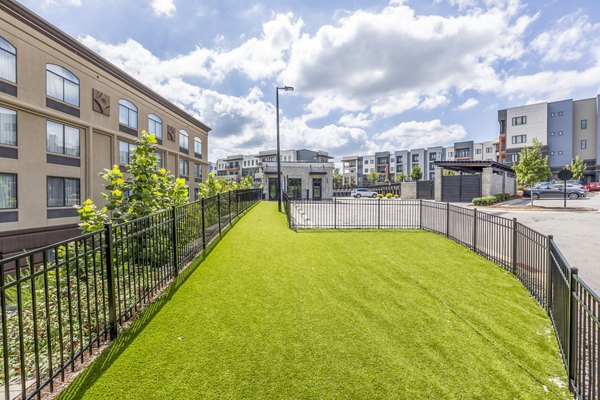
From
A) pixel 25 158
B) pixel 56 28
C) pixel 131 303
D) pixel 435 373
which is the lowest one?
pixel 435 373

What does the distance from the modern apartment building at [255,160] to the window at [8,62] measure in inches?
1928

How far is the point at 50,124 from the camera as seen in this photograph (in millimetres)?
19031

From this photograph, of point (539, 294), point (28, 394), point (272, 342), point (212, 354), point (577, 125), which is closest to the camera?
point (28, 394)

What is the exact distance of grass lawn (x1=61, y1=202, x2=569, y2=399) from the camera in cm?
312

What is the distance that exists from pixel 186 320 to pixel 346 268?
4174 mm

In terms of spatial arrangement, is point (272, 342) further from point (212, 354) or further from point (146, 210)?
point (146, 210)

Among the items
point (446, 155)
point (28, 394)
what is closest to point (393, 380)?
point (28, 394)

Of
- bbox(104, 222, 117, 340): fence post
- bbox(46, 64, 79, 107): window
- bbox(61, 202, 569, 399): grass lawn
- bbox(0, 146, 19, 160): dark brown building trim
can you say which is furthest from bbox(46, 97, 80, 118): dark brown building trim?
bbox(104, 222, 117, 340): fence post

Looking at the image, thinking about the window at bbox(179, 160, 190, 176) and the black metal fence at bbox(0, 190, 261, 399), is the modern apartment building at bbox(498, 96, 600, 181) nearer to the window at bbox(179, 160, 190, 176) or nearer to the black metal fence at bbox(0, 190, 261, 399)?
the window at bbox(179, 160, 190, 176)

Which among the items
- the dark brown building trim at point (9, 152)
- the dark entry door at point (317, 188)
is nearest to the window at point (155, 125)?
the dark brown building trim at point (9, 152)

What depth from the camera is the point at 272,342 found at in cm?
394

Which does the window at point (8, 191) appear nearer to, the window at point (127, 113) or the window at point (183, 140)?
the window at point (127, 113)

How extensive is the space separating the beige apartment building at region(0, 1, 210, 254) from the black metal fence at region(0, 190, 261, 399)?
43.4ft

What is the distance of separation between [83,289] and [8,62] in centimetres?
1866
